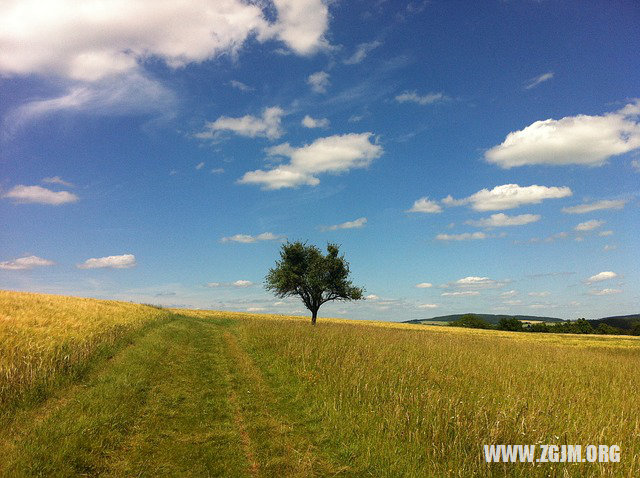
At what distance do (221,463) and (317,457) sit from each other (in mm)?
1969

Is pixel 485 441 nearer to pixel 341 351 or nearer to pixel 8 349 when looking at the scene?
pixel 341 351

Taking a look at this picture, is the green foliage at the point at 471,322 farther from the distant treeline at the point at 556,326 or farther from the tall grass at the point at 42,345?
the tall grass at the point at 42,345

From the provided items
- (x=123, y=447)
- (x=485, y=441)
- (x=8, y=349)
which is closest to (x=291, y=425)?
(x=123, y=447)

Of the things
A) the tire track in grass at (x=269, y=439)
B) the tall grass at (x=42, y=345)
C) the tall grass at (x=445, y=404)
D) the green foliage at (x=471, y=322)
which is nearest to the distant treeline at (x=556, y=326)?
the green foliage at (x=471, y=322)

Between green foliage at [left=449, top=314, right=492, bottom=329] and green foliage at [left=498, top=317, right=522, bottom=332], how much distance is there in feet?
15.8

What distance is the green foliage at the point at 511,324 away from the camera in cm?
10956

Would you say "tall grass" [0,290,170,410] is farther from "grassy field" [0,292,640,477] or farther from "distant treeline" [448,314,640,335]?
"distant treeline" [448,314,640,335]

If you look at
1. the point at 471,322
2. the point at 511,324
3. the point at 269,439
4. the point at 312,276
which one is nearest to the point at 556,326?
the point at 511,324

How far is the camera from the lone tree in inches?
1748

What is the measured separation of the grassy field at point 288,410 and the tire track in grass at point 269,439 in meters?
0.04

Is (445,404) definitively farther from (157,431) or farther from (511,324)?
(511,324)

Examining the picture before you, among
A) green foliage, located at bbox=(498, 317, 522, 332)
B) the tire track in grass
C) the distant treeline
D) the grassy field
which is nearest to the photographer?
the tire track in grass

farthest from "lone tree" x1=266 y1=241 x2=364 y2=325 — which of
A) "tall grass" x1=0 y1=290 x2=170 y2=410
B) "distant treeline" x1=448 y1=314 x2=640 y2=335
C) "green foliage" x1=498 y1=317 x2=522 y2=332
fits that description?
"green foliage" x1=498 y1=317 x2=522 y2=332

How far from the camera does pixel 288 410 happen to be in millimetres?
9852
